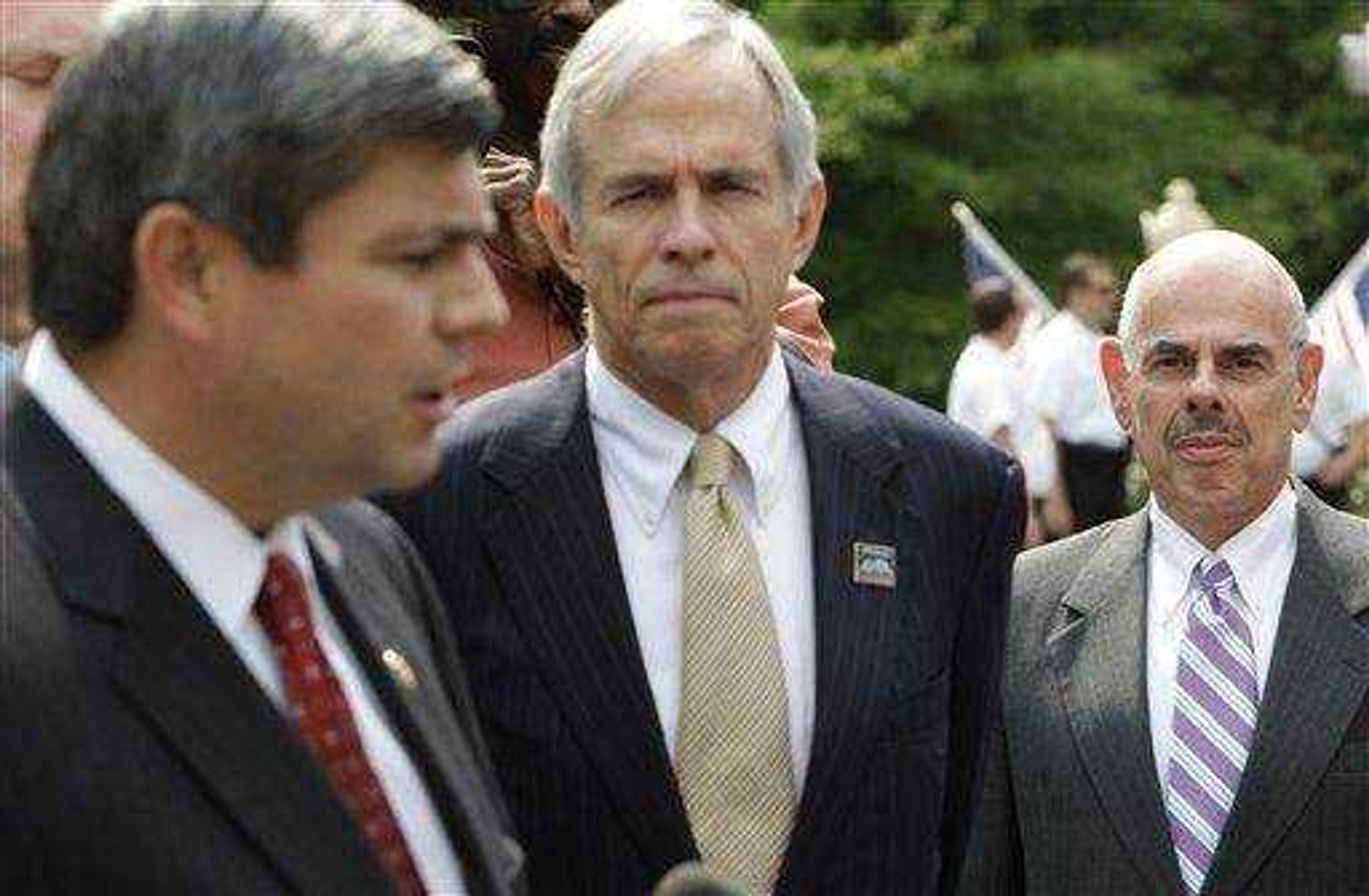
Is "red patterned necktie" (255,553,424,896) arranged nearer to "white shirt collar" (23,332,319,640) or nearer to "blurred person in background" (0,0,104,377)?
"white shirt collar" (23,332,319,640)

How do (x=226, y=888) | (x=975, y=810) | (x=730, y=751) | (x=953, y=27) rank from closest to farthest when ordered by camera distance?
(x=226, y=888), (x=730, y=751), (x=975, y=810), (x=953, y=27)

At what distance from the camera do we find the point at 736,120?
197 inches

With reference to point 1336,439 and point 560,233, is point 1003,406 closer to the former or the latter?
point 1336,439

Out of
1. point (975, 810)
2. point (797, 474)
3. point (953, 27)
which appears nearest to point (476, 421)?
point (797, 474)

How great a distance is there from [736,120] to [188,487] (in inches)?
66.7

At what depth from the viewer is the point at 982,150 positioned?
34438 millimetres

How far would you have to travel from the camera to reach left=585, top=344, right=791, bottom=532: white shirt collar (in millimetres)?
5082

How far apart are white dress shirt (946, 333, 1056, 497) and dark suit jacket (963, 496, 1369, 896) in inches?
527

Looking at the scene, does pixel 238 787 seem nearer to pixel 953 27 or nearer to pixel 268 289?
pixel 268 289

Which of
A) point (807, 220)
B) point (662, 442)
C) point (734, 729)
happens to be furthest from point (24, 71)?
point (734, 729)

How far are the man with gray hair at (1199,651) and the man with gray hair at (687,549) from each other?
139 centimetres

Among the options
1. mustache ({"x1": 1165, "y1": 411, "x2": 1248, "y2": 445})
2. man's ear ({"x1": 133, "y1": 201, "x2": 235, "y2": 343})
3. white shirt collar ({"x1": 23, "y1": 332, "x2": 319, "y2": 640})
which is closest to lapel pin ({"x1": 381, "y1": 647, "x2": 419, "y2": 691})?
white shirt collar ({"x1": 23, "y1": 332, "x2": 319, "y2": 640})

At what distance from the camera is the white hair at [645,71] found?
501 cm

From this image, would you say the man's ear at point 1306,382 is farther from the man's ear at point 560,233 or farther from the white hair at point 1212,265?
the man's ear at point 560,233
